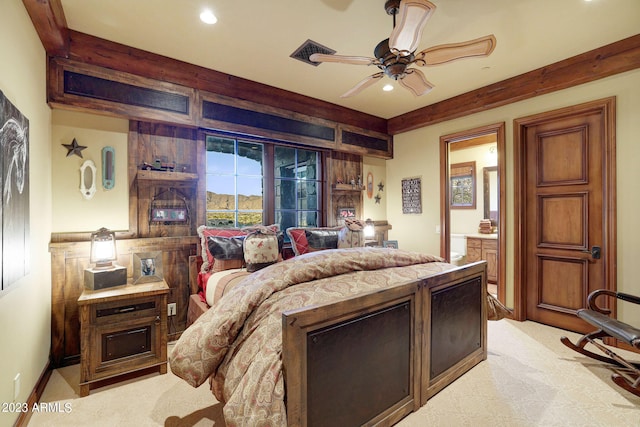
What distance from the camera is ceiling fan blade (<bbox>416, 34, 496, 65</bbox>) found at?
2.06 m

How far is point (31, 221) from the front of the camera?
210cm

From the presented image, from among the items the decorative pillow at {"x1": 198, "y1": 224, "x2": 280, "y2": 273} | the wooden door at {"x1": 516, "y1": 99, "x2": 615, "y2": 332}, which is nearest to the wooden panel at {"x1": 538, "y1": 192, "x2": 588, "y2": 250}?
the wooden door at {"x1": 516, "y1": 99, "x2": 615, "y2": 332}

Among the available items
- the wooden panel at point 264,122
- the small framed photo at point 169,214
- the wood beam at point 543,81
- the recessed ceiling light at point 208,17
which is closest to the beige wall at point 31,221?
the small framed photo at point 169,214

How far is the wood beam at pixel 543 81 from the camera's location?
→ 2.88 meters

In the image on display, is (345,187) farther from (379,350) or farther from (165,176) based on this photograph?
(379,350)

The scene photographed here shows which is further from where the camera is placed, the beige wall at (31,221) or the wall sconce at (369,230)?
the wall sconce at (369,230)

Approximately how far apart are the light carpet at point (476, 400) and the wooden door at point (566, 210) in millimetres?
955

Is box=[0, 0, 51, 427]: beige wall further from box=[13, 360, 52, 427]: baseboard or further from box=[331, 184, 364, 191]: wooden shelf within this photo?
box=[331, 184, 364, 191]: wooden shelf

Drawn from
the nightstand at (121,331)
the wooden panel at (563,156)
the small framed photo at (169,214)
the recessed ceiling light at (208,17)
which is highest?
the recessed ceiling light at (208,17)

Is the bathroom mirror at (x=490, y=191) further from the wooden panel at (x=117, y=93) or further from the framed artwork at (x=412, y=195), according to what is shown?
the wooden panel at (x=117, y=93)

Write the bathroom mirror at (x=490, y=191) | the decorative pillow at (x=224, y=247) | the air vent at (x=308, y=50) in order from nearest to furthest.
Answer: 1. the air vent at (x=308, y=50)
2. the decorative pillow at (x=224, y=247)
3. the bathroom mirror at (x=490, y=191)

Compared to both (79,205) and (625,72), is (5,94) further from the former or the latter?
(625,72)

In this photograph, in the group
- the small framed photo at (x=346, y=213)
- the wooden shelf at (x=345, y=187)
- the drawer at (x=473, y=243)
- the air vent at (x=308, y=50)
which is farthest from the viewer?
the drawer at (x=473, y=243)

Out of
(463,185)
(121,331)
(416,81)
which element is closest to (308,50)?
(416,81)
